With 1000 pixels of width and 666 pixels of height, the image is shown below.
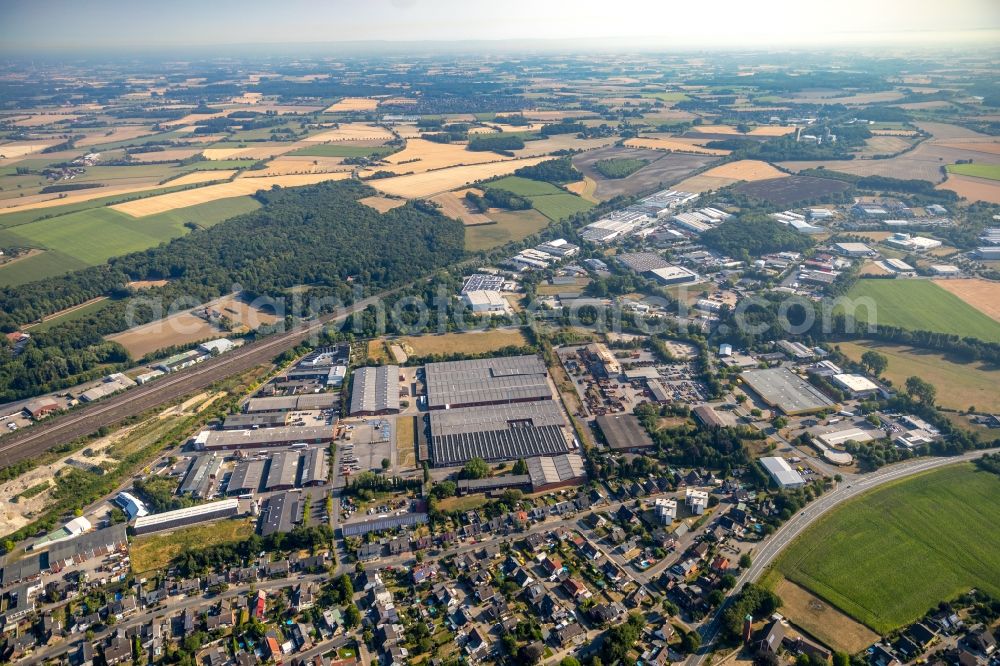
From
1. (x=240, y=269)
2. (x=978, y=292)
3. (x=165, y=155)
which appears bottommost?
(x=978, y=292)

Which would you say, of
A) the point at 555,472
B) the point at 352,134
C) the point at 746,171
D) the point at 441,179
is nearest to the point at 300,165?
the point at 441,179

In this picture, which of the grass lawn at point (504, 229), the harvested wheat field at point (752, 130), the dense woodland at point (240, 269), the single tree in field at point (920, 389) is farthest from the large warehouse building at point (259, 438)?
the harvested wheat field at point (752, 130)

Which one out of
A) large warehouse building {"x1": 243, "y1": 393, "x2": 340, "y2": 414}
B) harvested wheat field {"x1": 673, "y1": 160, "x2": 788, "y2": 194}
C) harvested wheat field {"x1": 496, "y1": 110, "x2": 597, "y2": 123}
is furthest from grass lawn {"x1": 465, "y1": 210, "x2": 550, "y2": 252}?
harvested wheat field {"x1": 496, "y1": 110, "x2": 597, "y2": 123}

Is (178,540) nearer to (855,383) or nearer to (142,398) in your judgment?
(142,398)

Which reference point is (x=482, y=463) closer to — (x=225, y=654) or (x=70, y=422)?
(x=225, y=654)

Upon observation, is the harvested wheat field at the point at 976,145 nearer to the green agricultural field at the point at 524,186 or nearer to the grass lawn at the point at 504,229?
the green agricultural field at the point at 524,186

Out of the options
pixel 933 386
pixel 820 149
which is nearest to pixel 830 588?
pixel 933 386
